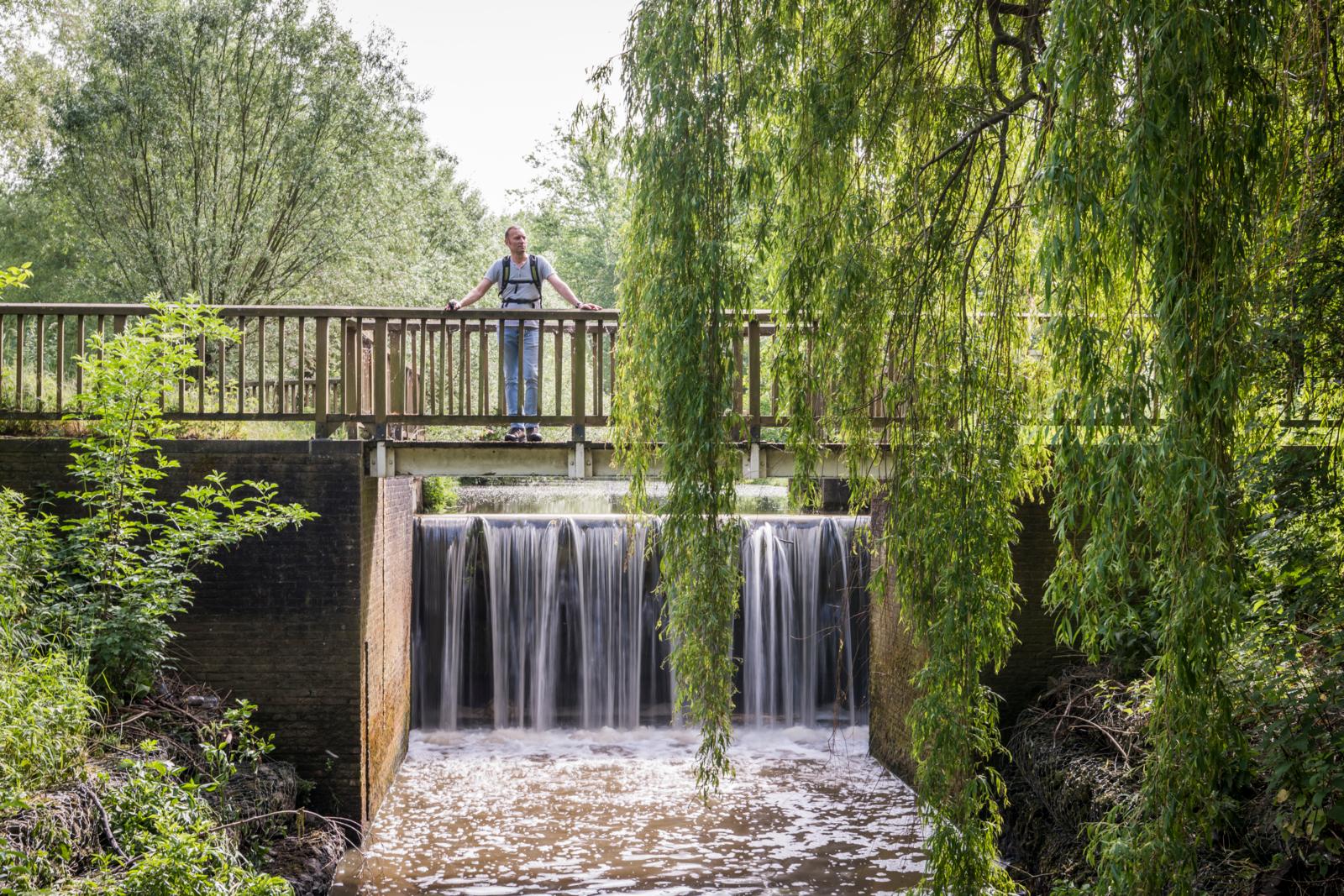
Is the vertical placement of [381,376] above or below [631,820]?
above

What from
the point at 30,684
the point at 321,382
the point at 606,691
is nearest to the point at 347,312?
the point at 321,382

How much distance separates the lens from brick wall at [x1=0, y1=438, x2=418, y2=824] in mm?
8992

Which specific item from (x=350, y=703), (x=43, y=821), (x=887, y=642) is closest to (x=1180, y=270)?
(x=43, y=821)

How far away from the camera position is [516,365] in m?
9.61

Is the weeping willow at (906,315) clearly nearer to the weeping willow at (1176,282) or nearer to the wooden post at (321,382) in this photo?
the weeping willow at (1176,282)

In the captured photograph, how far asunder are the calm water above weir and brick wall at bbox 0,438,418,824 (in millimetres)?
1105

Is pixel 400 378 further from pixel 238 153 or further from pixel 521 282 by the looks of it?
pixel 238 153

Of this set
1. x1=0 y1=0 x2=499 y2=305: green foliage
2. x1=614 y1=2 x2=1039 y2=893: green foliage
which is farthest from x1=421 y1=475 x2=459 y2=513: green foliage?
x1=614 y1=2 x2=1039 y2=893: green foliage

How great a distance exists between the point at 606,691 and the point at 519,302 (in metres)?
5.19

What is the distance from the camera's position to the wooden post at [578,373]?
30.5 feet

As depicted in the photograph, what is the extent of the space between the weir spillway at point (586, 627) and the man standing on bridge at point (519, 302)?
348 centimetres

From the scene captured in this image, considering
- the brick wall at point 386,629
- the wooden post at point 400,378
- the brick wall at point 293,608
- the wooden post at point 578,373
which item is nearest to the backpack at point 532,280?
the wooden post at point 578,373

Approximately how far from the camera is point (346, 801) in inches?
356

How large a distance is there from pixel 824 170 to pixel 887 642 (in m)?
6.57
